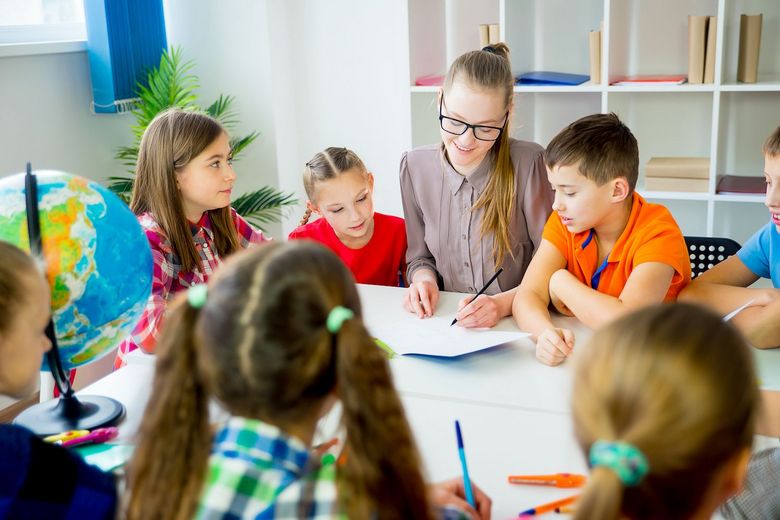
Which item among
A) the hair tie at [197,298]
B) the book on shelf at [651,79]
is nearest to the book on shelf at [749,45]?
the book on shelf at [651,79]

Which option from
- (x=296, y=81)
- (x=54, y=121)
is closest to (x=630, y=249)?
(x=54, y=121)

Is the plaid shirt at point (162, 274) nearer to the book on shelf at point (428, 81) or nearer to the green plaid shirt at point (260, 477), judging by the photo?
the green plaid shirt at point (260, 477)

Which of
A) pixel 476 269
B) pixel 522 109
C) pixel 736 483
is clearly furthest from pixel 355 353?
pixel 522 109

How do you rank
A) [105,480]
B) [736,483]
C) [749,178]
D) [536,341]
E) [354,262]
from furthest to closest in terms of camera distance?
1. [749,178]
2. [354,262]
3. [536,341]
4. [105,480]
5. [736,483]

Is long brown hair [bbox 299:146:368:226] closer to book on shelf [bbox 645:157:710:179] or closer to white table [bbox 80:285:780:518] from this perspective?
white table [bbox 80:285:780:518]

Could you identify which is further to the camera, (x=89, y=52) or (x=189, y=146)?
(x=89, y=52)

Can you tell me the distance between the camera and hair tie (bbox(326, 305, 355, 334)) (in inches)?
33.3

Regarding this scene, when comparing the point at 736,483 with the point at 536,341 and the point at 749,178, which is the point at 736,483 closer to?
the point at 536,341

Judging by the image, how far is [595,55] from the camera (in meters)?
3.00

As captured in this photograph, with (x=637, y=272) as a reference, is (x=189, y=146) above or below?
above

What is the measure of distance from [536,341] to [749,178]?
1876mm

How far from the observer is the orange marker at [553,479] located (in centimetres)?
111

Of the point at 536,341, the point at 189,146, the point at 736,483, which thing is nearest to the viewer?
the point at 736,483

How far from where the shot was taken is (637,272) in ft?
5.48
